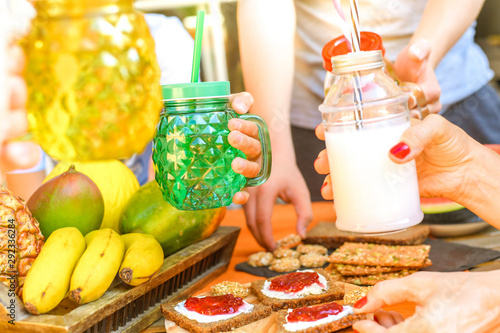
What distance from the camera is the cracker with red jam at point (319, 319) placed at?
788 millimetres

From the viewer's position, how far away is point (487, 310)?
0.70 m

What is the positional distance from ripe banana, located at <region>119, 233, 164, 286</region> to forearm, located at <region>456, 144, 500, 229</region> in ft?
2.09

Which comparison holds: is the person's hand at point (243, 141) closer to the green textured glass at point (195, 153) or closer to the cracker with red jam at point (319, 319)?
the green textured glass at point (195, 153)

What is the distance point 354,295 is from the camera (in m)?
0.91

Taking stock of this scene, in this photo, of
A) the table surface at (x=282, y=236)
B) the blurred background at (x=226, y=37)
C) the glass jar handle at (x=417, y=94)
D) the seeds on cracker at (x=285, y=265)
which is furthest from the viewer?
the blurred background at (x=226, y=37)

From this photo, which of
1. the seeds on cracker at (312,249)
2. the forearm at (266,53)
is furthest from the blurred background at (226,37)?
the seeds on cracker at (312,249)

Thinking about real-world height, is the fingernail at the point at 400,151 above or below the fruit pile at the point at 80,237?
above

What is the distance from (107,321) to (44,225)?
7.5 inches

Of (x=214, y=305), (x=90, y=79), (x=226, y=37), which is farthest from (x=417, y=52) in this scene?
(x=226, y=37)

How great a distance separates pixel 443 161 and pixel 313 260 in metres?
0.38

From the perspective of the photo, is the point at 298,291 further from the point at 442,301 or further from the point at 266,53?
the point at 266,53

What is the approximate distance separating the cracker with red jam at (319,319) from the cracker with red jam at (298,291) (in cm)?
6

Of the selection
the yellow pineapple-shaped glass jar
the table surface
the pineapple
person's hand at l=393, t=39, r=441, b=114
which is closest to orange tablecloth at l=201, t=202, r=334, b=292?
the table surface

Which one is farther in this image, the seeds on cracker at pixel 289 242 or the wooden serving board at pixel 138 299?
the seeds on cracker at pixel 289 242
